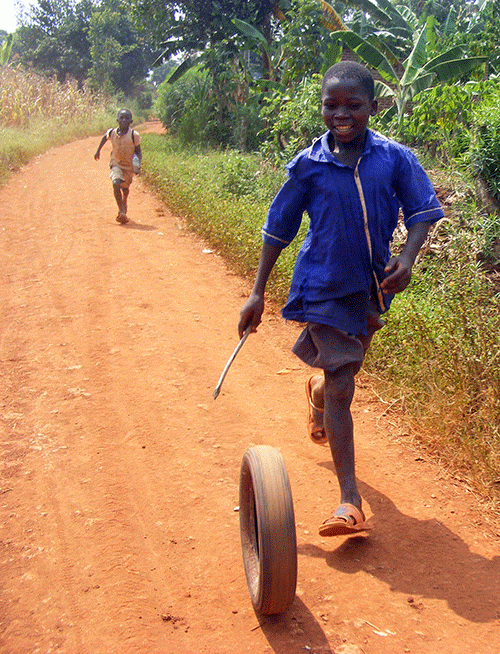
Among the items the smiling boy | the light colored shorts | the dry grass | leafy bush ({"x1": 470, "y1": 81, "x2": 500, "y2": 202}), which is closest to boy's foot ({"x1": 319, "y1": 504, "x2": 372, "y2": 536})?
the smiling boy

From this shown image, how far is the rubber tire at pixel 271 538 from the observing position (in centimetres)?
205

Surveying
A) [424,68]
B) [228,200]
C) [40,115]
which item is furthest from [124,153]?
[40,115]

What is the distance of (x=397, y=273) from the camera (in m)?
2.37

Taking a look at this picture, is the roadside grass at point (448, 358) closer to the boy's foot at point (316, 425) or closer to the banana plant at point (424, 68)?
the boy's foot at point (316, 425)

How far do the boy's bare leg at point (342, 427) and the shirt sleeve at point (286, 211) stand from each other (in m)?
0.62

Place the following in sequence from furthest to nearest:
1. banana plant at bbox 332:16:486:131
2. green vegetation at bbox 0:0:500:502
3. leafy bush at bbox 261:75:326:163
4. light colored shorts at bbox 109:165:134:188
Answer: banana plant at bbox 332:16:486:131, leafy bush at bbox 261:75:326:163, light colored shorts at bbox 109:165:134:188, green vegetation at bbox 0:0:500:502

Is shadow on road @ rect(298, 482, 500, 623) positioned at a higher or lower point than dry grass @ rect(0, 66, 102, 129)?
lower

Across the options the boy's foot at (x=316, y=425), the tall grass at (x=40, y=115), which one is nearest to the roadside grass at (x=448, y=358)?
the boy's foot at (x=316, y=425)

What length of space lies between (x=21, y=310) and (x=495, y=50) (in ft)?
31.0

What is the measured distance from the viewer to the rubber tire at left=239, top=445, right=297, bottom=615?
2.05 metres

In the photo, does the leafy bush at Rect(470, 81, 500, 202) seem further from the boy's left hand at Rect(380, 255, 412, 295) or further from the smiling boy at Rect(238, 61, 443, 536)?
the boy's left hand at Rect(380, 255, 412, 295)

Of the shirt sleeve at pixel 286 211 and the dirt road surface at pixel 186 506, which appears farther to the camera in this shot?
the shirt sleeve at pixel 286 211

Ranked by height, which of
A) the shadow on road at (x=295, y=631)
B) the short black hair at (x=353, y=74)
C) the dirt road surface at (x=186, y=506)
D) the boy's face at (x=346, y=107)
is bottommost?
the dirt road surface at (x=186, y=506)

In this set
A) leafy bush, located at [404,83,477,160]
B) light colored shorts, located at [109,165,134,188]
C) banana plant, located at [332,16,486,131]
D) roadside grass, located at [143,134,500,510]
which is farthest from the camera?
banana plant, located at [332,16,486,131]
